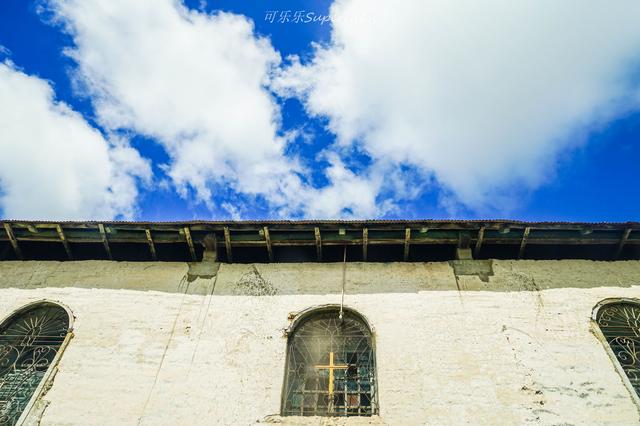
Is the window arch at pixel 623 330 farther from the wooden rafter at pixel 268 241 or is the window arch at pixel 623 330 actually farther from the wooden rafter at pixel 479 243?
the wooden rafter at pixel 268 241

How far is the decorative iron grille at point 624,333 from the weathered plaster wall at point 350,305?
0.25 metres

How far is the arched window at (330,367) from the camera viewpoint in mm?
5984

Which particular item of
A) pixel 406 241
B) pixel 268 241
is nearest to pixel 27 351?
pixel 268 241

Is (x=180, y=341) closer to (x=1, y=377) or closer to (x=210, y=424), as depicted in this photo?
(x=210, y=424)

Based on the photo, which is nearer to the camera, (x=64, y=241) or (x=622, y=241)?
(x=622, y=241)

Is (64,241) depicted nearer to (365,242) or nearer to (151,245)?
(151,245)

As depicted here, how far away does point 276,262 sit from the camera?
26.1ft

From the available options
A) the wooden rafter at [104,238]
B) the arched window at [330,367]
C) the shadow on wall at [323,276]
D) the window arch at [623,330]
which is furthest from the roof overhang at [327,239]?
the arched window at [330,367]

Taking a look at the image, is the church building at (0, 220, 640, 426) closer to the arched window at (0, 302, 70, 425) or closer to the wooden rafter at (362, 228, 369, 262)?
the arched window at (0, 302, 70, 425)

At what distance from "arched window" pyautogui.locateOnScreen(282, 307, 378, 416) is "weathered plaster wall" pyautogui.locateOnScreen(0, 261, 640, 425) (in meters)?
0.19

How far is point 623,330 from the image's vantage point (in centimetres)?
673

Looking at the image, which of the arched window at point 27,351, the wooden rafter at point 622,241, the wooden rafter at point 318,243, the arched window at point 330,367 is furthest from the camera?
the wooden rafter at point 318,243

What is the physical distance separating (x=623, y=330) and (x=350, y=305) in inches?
169

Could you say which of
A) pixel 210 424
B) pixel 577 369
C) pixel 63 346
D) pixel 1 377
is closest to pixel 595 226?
pixel 577 369
